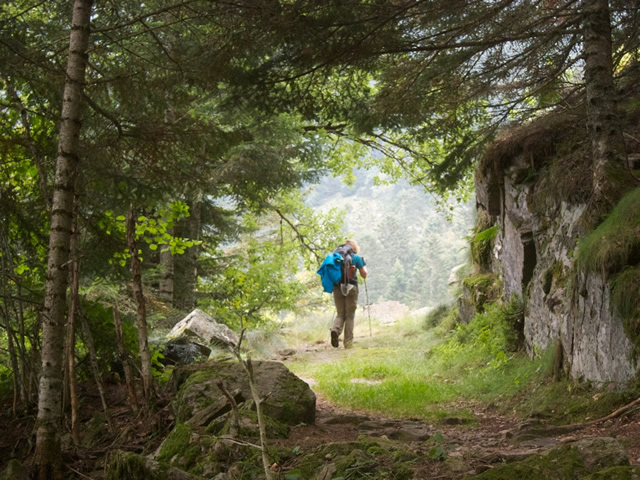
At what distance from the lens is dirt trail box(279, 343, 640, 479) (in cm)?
328

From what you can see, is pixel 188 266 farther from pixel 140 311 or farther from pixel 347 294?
pixel 140 311

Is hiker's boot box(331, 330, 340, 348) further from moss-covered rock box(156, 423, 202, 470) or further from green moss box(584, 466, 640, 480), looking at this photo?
green moss box(584, 466, 640, 480)

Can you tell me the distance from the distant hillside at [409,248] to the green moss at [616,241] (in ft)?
31.9

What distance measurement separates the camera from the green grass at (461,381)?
542 centimetres

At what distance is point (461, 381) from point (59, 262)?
5744 mm

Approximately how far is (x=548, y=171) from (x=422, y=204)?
111 meters

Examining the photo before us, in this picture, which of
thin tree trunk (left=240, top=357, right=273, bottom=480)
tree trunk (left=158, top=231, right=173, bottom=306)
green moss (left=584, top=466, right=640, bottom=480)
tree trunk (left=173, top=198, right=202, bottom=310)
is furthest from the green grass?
tree trunk (left=173, top=198, right=202, bottom=310)

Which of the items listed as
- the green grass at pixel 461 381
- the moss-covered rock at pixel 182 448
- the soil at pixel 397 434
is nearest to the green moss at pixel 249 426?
the soil at pixel 397 434

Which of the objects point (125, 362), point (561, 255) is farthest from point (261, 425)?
point (561, 255)

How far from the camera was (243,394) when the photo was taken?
5.35 meters

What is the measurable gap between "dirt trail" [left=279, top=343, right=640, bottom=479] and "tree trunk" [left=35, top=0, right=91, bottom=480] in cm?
208

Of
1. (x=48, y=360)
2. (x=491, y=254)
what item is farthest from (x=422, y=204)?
(x=48, y=360)

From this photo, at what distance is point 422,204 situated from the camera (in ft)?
382

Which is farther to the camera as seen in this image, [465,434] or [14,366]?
[14,366]
